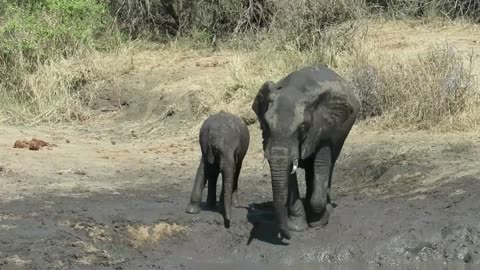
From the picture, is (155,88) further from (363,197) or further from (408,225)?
(408,225)

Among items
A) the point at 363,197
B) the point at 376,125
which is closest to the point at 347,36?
the point at 376,125

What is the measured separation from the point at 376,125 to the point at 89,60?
6050 millimetres

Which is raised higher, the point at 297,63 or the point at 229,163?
the point at 229,163

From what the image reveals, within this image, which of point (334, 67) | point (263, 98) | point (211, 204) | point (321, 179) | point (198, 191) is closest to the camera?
point (263, 98)

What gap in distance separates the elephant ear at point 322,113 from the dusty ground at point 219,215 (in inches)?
43.7

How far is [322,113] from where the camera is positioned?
9359mm

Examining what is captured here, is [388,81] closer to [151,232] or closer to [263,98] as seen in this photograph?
[263,98]

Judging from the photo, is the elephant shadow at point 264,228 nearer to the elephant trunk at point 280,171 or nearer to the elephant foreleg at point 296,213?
the elephant foreleg at point 296,213

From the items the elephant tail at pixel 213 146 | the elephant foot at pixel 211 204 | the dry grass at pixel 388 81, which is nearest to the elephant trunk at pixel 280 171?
the elephant tail at pixel 213 146

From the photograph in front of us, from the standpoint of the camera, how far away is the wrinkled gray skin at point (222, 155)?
977cm

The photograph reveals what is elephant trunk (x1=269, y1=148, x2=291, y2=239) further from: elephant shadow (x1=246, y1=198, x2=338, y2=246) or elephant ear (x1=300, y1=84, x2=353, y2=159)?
elephant shadow (x1=246, y1=198, x2=338, y2=246)

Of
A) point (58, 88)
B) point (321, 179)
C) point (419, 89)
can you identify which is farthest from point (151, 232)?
point (58, 88)

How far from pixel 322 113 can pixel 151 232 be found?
6.93ft

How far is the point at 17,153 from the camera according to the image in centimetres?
1269
